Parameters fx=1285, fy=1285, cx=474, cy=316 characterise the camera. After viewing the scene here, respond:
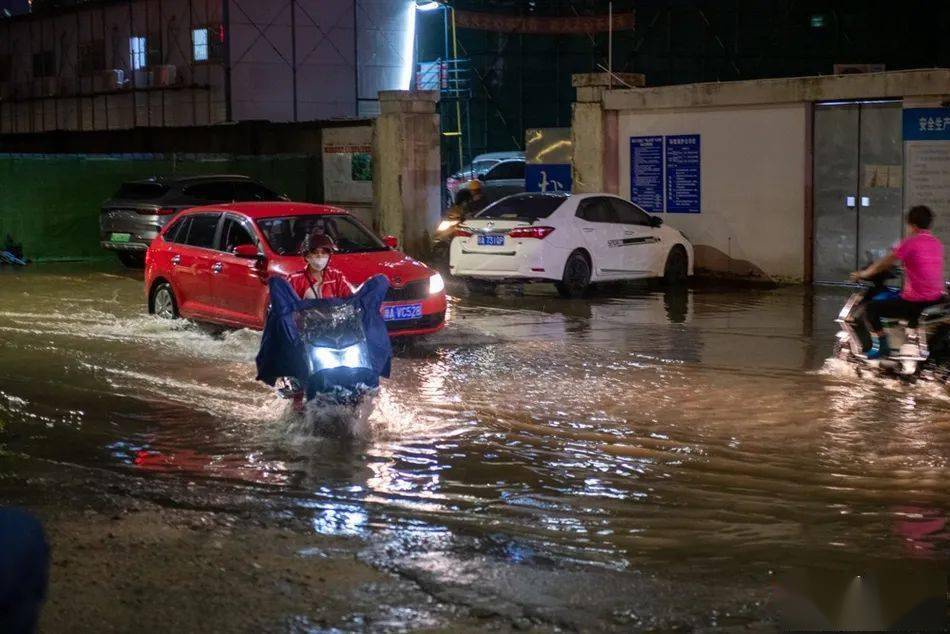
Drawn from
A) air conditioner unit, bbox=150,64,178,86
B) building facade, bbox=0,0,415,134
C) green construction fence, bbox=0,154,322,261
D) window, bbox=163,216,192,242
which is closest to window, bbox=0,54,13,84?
building facade, bbox=0,0,415,134

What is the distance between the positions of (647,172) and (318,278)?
42.5 feet

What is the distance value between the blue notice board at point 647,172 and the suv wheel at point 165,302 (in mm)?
9246

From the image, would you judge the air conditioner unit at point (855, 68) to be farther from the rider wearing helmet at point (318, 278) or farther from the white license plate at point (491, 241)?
the rider wearing helmet at point (318, 278)

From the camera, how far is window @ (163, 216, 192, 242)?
14641 mm

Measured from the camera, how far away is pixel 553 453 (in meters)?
8.52

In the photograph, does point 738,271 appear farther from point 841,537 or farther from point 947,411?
point 841,537

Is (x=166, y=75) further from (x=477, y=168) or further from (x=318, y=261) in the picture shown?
(x=318, y=261)

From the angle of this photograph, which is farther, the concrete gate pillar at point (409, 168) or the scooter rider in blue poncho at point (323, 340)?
the concrete gate pillar at point (409, 168)

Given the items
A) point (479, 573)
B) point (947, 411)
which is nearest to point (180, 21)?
point (947, 411)

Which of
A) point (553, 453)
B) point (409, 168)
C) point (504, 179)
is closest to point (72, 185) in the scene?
point (409, 168)

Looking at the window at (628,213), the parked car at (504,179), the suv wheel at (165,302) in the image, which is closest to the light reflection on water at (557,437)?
the suv wheel at (165,302)

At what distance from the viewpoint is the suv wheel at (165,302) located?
48.1 feet

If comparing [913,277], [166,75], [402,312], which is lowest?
[402,312]

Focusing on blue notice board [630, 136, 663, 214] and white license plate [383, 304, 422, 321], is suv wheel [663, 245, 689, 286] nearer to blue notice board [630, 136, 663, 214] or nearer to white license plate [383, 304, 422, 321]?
blue notice board [630, 136, 663, 214]
